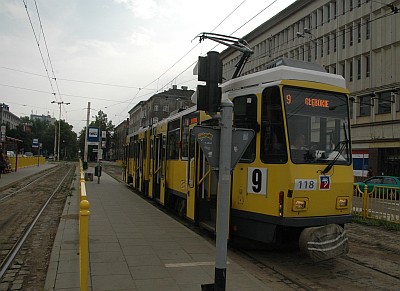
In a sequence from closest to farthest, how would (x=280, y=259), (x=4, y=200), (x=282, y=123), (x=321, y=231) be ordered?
(x=321, y=231), (x=282, y=123), (x=280, y=259), (x=4, y=200)

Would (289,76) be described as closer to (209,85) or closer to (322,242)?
(209,85)

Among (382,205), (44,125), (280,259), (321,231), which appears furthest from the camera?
(44,125)

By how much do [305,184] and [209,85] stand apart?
109 inches

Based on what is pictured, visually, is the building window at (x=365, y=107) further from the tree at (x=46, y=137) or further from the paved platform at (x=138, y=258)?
the tree at (x=46, y=137)

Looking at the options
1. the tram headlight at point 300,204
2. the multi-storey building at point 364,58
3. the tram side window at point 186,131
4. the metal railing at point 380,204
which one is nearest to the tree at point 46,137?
the multi-storey building at point 364,58

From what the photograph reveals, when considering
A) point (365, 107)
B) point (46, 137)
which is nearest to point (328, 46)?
point (365, 107)

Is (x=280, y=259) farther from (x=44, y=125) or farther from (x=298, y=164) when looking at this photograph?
(x=44, y=125)

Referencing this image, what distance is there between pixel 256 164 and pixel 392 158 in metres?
28.9

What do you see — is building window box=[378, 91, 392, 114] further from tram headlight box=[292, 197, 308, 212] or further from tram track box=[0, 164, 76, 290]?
tram headlight box=[292, 197, 308, 212]

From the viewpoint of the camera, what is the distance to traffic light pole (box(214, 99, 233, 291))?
4609mm

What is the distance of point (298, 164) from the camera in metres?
6.68

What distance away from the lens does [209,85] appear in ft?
15.9

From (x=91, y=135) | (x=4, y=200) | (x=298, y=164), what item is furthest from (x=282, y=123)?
(x=91, y=135)

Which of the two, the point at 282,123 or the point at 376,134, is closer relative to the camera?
the point at 282,123
